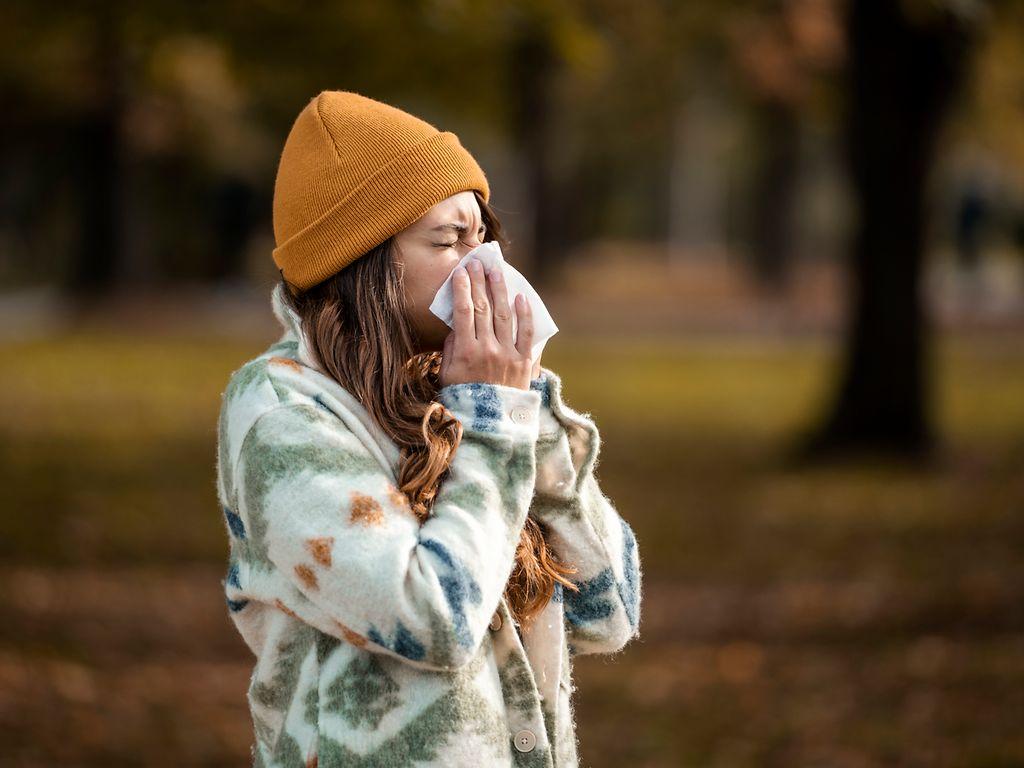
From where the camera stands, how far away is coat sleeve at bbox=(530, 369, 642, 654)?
7.25 ft

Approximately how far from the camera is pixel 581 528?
2248mm

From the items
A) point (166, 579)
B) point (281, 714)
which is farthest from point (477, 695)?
point (166, 579)

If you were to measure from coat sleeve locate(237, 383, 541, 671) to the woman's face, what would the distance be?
22 cm

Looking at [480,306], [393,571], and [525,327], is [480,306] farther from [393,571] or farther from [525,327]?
[393,571]

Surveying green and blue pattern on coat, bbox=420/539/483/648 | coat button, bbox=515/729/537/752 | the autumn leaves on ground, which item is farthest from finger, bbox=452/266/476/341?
the autumn leaves on ground

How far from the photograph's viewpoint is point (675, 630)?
7.80 m

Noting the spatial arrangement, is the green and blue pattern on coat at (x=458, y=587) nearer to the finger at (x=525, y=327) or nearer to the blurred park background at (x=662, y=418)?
the finger at (x=525, y=327)

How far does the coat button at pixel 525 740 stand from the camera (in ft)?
7.09

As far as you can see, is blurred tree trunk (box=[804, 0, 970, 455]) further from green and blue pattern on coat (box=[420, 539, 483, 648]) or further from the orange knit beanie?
green and blue pattern on coat (box=[420, 539, 483, 648])

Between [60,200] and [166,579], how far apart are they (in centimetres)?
2970

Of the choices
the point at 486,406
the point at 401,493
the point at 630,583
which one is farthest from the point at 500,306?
the point at 630,583

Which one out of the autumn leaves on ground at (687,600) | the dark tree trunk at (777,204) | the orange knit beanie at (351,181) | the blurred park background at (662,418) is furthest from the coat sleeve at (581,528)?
the dark tree trunk at (777,204)

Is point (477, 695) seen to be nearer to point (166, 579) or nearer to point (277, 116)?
point (166, 579)

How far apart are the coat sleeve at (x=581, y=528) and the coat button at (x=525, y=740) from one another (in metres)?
0.22
